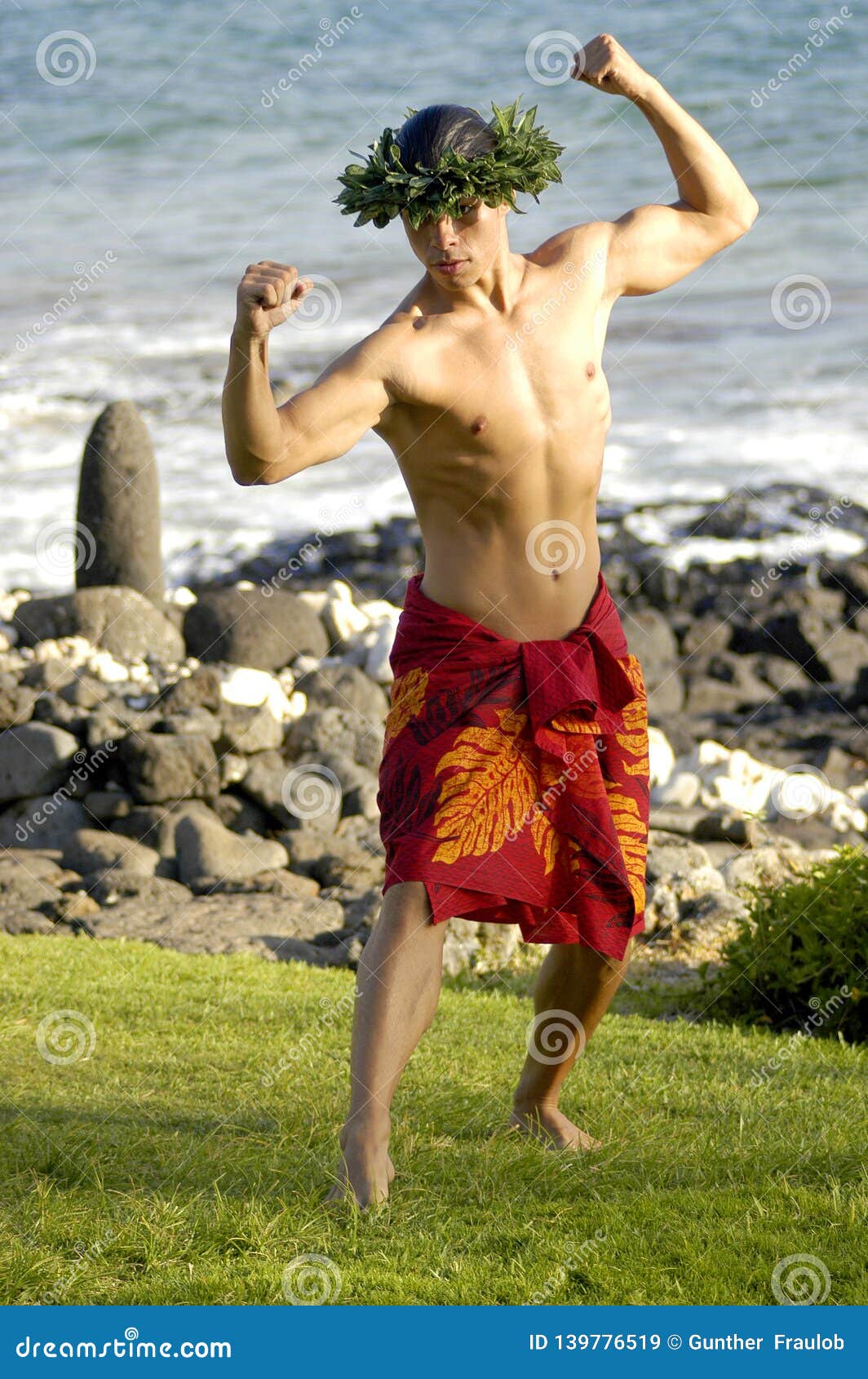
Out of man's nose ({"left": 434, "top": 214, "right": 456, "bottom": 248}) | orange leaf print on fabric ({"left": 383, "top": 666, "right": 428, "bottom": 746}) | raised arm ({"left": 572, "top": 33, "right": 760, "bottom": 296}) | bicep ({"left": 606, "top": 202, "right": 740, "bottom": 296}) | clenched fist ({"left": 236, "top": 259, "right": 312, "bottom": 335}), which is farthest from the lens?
bicep ({"left": 606, "top": 202, "right": 740, "bottom": 296})

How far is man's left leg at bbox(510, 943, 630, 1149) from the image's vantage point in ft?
12.8

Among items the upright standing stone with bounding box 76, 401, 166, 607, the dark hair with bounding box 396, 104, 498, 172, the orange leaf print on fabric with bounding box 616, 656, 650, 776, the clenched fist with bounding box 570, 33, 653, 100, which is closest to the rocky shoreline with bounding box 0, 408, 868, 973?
the upright standing stone with bounding box 76, 401, 166, 607

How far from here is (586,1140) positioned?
396 cm

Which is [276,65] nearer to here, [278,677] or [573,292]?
[278,677]

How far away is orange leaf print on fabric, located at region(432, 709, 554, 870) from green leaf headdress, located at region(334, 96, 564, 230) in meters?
1.14

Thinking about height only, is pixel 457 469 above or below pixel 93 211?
below

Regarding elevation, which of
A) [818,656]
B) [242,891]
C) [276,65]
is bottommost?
[242,891]

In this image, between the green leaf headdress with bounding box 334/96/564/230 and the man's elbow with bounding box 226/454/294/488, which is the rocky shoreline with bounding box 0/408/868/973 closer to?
the green leaf headdress with bounding box 334/96/564/230

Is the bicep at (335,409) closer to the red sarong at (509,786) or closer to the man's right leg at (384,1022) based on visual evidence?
the red sarong at (509,786)

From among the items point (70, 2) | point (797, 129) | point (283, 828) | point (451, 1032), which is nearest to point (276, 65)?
point (70, 2)

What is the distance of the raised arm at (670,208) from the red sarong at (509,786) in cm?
92

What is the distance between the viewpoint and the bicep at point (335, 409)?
329cm

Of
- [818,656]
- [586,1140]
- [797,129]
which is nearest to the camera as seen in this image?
[586,1140]

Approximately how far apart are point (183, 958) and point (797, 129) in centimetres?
2552
